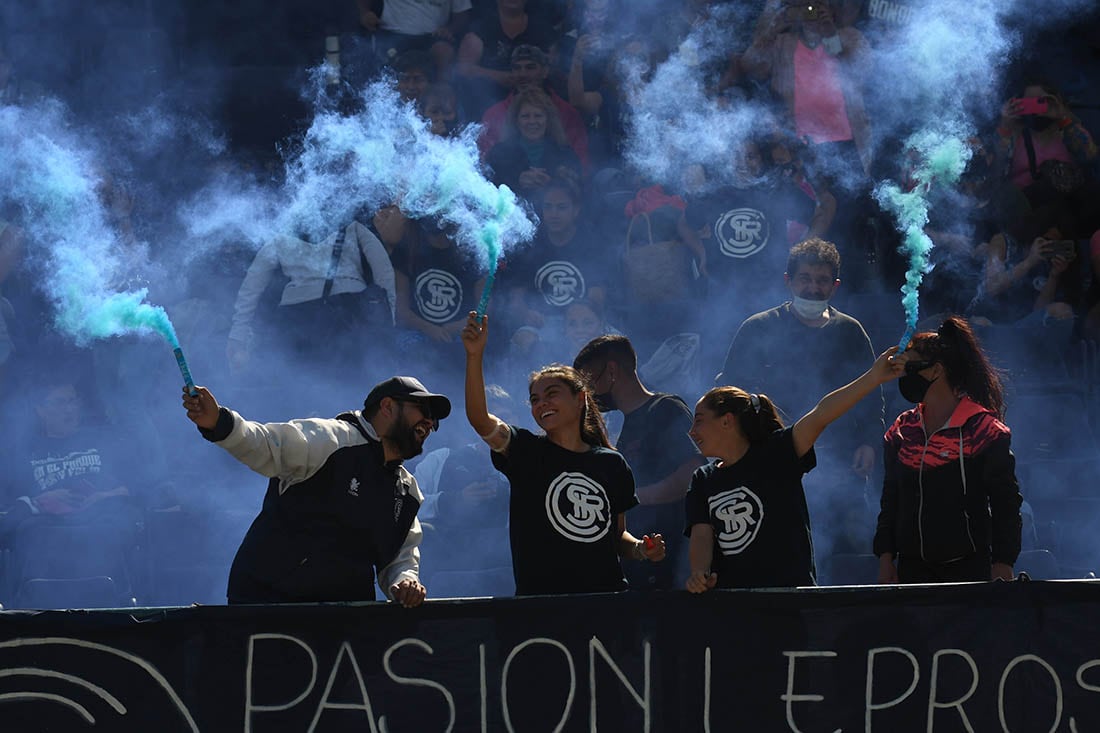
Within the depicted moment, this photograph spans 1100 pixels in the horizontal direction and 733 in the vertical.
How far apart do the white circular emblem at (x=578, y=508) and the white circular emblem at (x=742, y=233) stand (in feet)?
12.1

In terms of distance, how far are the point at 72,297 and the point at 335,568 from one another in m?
2.31

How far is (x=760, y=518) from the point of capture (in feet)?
13.3

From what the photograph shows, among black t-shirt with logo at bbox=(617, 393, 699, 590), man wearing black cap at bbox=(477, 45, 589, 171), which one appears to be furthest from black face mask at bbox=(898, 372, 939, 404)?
man wearing black cap at bbox=(477, 45, 589, 171)

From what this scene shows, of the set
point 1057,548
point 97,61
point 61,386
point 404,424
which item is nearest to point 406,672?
point 404,424

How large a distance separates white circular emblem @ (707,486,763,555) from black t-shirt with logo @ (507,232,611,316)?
3223 mm

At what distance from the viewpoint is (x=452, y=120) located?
294 inches

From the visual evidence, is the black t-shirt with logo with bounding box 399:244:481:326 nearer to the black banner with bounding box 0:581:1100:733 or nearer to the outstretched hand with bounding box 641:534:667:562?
the outstretched hand with bounding box 641:534:667:562

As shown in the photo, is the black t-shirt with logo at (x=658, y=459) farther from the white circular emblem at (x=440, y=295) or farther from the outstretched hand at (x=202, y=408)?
the white circular emblem at (x=440, y=295)

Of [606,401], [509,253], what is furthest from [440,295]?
[606,401]

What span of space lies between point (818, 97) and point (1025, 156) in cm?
132

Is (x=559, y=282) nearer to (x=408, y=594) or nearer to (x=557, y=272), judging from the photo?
(x=557, y=272)

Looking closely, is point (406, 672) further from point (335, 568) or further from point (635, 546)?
point (635, 546)

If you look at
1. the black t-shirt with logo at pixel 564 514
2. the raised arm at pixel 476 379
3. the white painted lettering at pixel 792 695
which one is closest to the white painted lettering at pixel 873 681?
the white painted lettering at pixel 792 695

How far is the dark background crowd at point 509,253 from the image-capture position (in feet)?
21.4
